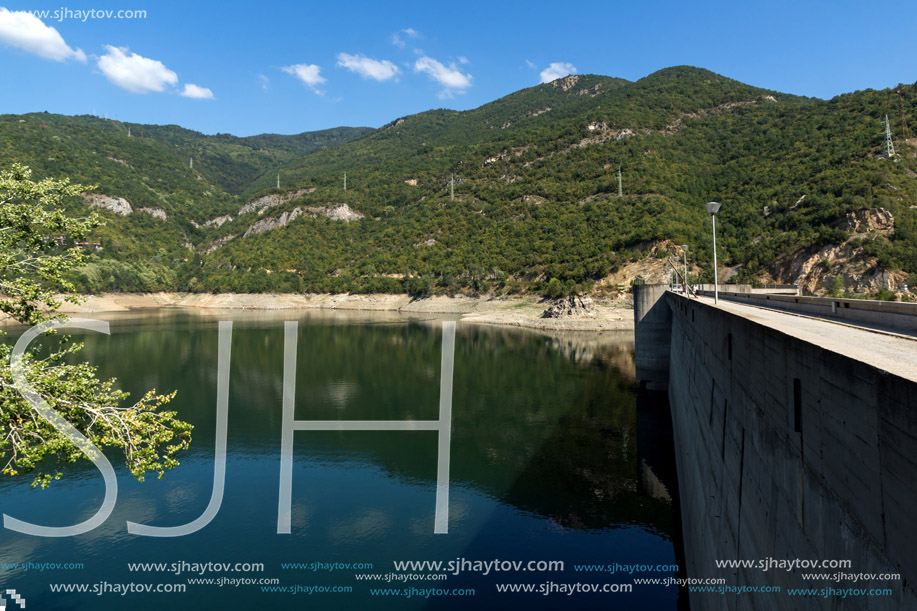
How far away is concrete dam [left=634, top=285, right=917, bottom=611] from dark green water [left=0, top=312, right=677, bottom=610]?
666 cm

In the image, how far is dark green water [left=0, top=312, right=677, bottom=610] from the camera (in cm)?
1568

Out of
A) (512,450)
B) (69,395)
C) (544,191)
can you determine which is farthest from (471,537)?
(544,191)

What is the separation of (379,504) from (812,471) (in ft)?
62.1

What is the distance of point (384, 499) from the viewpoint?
2208 centimetres

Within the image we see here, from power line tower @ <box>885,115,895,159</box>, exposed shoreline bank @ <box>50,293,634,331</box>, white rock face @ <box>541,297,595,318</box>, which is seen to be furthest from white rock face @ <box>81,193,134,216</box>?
power line tower @ <box>885,115,895,159</box>

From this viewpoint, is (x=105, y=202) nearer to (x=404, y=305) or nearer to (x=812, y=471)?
(x=404, y=305)

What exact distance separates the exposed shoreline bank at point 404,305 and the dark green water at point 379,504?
153 feet

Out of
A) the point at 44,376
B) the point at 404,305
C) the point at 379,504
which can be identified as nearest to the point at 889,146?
the point at 404,305

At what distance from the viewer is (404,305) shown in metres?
133

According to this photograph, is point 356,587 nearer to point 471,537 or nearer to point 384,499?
point 471,537

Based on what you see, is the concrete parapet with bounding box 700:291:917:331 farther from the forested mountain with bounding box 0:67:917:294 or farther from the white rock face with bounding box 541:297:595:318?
the white rock face with bounding box 541:297:595:318

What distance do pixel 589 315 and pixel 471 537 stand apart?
77406 mm

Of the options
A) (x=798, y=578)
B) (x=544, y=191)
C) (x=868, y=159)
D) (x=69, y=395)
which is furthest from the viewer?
(x=544, y=191)

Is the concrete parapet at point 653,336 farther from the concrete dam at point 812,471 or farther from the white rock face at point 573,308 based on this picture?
the white rock face at point 573,308
